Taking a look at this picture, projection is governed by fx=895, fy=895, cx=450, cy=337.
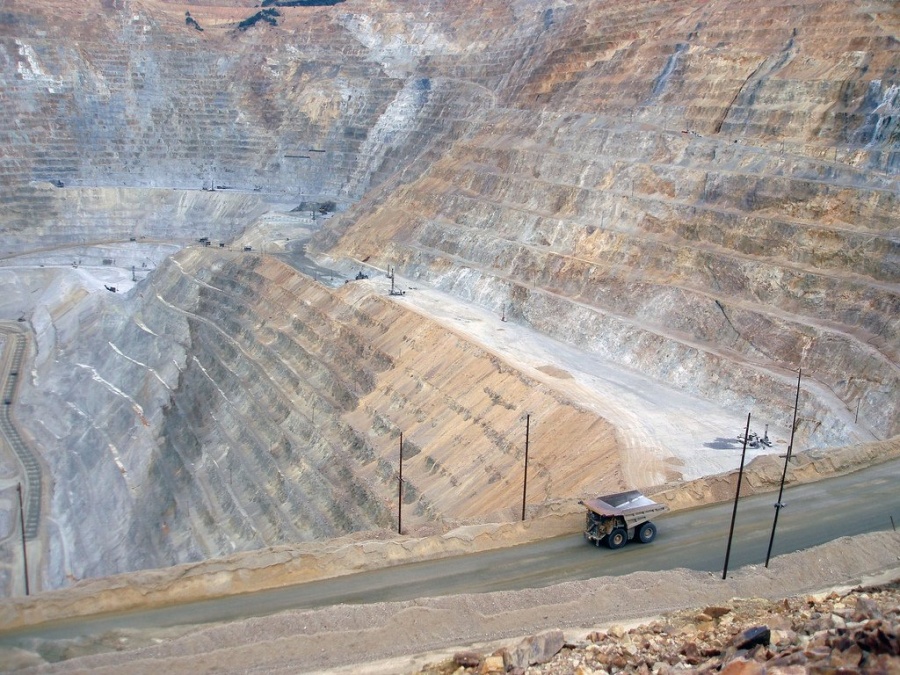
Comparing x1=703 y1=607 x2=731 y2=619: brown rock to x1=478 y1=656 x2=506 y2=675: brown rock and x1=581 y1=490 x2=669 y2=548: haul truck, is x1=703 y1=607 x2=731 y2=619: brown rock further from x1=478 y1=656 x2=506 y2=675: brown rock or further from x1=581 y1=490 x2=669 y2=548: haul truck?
x1=581 y1=490 x2=669 y2=548: haul truck

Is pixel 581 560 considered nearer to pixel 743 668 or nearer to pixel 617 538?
pixel 617 538

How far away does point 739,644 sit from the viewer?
50.3 ft

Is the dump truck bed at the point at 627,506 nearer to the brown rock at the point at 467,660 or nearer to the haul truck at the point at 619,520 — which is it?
the haul truck at the point at 619,520

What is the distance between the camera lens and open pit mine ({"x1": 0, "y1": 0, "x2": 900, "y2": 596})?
121ft

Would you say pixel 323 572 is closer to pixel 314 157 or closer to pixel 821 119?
pixel 821 119

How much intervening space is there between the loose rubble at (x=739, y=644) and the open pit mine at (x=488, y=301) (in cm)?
783

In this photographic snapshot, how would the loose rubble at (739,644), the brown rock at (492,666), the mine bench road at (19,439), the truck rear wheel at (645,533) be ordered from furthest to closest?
the mine bench road at (19,439) → the truck rear wheel at (645,533) → the brown rock at (492,666) → the loose rubble at (739,644)

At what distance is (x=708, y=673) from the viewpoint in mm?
14586

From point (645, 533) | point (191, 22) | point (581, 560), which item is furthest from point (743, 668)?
point (191, 22)

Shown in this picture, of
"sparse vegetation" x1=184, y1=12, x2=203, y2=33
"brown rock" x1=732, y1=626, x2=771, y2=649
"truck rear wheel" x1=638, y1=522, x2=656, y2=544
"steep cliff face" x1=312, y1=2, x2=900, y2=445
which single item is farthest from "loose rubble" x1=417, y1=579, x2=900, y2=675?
"sparse vegetation" x1=184, y1=12, x2=203, y2=33

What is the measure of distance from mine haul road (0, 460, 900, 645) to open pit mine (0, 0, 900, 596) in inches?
107

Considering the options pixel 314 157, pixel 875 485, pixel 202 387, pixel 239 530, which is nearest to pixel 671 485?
pixel 875 485

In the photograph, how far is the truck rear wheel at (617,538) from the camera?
23.3 metres

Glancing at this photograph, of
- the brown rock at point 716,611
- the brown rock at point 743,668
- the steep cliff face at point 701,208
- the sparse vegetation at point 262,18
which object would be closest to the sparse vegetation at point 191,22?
the sparse vegetation at point 262,18
